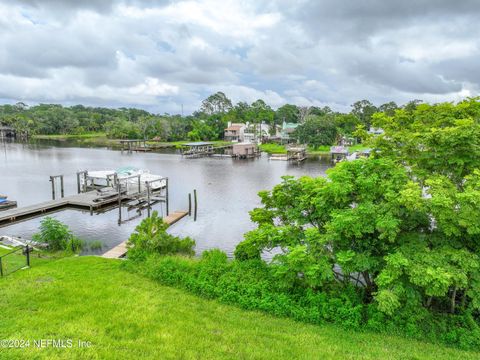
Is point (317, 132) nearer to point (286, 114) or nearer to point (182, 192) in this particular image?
point (286, 114)

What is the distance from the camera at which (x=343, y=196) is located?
9.47 meters

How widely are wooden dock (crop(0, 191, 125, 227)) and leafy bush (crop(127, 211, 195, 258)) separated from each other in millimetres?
11677

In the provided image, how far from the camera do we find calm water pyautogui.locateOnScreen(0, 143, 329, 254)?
19828 millimetres

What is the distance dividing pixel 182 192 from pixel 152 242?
17.5 metres

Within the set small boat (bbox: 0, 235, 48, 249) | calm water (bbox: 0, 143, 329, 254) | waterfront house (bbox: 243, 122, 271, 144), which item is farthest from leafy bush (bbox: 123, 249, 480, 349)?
waterfront house (bbox: 243, 122, 271, 144)

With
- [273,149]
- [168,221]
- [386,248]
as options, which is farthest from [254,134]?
[386,248]

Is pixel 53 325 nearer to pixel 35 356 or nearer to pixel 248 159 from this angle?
Result: pixel 35 356

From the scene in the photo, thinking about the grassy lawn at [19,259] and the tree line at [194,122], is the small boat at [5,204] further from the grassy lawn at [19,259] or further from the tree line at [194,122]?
the tree line at [194,122]

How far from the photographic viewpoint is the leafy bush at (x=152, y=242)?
1319 centimetres

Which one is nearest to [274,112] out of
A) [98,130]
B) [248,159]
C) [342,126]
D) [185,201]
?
[342,126]

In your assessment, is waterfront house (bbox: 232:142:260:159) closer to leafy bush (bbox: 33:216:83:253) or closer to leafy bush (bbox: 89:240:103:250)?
leafy bush (bbox: 89:240:103:250)

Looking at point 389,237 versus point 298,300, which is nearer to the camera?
point 389,237

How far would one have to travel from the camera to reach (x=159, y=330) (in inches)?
310

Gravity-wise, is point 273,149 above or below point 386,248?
above
